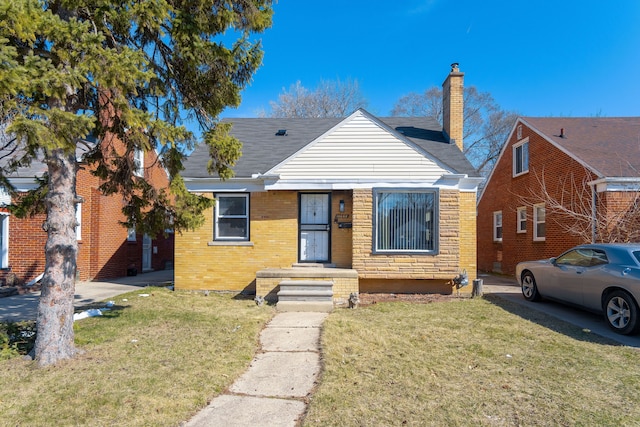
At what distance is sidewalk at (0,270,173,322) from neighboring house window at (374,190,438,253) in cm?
733

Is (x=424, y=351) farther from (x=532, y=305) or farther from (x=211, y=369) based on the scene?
(x=532, y=305)

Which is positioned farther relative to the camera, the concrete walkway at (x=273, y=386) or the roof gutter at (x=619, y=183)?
the roof gutter at (x=619, y=183)

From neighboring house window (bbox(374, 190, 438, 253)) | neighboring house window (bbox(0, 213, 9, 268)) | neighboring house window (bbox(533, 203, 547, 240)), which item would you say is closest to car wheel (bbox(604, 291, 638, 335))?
neighboring house window (bbox(374, 190, 438, 253))

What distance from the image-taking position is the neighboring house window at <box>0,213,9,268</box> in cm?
1193

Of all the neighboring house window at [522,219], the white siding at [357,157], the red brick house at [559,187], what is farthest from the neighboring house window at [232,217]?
the neighboring house window at [522,219]

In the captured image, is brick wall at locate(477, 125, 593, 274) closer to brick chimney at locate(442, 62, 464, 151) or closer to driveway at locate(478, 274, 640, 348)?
driveway at locate(478, 274, 640, 348)

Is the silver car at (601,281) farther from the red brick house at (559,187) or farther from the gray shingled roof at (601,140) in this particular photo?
the gray shingled roof at (601,140)

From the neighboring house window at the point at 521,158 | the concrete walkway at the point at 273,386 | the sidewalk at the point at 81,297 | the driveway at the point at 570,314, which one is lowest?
the sidewalk at the point at 81,297

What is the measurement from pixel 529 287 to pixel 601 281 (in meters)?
2.64

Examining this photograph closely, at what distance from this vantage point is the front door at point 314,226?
36.1 ft

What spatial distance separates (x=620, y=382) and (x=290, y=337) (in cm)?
447

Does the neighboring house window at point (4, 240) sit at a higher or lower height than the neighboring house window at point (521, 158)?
lower

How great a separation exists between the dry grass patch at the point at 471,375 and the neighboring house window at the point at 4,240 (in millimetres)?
10821

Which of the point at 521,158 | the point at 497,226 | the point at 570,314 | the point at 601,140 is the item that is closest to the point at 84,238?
the point at 570,314
